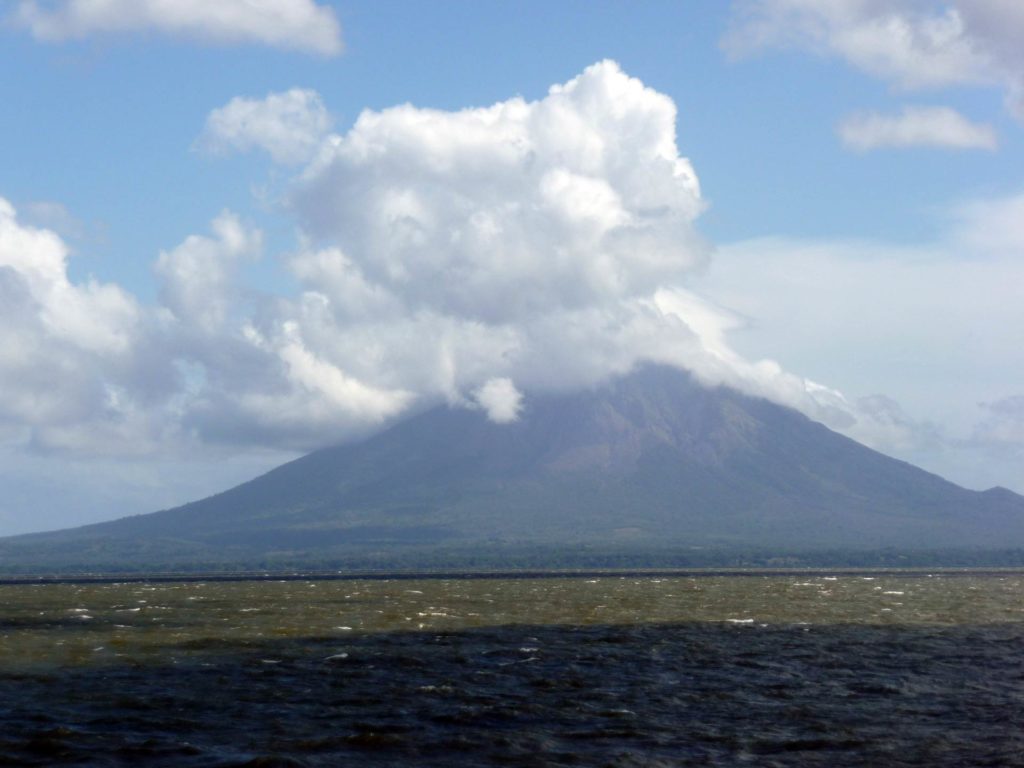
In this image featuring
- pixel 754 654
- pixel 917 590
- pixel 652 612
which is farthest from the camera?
pixel 917 590

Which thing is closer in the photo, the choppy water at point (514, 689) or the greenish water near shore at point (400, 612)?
the choppy water at point (514, 689)

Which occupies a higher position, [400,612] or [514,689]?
[400,612]

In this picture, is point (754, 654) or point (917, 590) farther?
point (917, 590)

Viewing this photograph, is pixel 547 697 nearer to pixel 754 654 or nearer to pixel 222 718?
pixel 222 718

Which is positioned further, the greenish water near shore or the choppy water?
the greenish water near shore

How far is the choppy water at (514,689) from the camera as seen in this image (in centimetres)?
3406

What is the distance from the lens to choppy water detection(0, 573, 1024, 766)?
34.1 m

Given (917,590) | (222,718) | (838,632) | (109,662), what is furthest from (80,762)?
(917,590)

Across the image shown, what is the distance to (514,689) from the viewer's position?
46.1 m

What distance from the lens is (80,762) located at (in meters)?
32.2

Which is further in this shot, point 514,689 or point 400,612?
point 400,612

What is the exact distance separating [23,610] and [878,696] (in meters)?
73.6

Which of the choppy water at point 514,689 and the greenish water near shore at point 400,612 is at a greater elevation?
the greenish water near shore at point 400,612

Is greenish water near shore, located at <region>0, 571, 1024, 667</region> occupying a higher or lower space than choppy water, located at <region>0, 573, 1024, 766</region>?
higher
